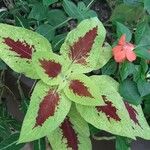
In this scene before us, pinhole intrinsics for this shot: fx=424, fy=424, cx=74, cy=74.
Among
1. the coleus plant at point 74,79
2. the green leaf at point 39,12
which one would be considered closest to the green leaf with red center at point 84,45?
the coleus plant at point 74,79

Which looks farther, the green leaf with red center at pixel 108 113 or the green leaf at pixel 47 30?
the green leaf at pixel 47 30

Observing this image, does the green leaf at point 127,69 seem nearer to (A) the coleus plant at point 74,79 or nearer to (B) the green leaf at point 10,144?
(A) the coleus plant at point 74,79

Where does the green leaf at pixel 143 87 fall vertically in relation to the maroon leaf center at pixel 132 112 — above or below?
above

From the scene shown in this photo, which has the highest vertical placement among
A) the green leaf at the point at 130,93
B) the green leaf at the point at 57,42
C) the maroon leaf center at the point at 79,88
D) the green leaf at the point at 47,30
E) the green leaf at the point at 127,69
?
the green leaf at the point at 47,30

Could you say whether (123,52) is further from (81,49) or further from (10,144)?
(10,144)

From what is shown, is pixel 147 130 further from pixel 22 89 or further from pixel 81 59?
pixel 22 89

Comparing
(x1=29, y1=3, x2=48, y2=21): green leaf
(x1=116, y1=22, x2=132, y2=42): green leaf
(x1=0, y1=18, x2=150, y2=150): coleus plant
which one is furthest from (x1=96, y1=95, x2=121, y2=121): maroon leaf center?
(x1=29, y1=3, x2=48, y2=21): green leaf
